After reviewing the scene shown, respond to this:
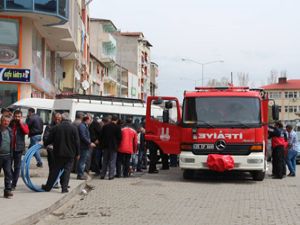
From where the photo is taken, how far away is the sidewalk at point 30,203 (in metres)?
8.84

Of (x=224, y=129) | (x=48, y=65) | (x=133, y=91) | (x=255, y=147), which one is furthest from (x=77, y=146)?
(x=133, y=91)

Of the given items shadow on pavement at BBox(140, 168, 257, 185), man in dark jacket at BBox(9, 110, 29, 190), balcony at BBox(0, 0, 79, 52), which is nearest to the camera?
man in dark jacket at BBox(9, 110, 29, 190)

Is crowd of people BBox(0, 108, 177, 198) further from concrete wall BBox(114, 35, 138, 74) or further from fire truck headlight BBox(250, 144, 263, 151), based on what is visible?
concrete wall BBox(114, 35, 138, 74)

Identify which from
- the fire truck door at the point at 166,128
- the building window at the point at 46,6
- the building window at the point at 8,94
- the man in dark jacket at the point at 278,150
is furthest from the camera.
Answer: the building window at the point at 8,94

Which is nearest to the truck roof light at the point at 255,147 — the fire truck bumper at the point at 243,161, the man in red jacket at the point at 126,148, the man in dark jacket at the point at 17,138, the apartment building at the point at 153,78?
the fire truck bumper at the point at 243,161

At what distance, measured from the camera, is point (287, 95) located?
122m

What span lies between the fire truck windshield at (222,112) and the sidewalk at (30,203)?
394 centimetres

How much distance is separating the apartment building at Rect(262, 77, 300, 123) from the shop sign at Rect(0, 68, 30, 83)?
9700 cm

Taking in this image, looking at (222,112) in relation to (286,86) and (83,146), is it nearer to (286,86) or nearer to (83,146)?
(83,146)

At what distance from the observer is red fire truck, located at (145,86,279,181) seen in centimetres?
1519

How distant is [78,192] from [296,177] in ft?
27.8

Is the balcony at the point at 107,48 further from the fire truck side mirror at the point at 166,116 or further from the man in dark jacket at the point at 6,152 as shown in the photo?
the man in dark jacket at the point at 6,152

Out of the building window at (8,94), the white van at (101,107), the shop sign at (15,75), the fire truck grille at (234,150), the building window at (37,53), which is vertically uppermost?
the building window at (37,53)

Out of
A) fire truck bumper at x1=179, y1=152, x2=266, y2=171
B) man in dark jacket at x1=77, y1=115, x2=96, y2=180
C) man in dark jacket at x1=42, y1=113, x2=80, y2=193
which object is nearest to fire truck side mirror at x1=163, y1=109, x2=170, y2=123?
fire truck bumper at x1=179, y1=152, x2=266, y2=171
